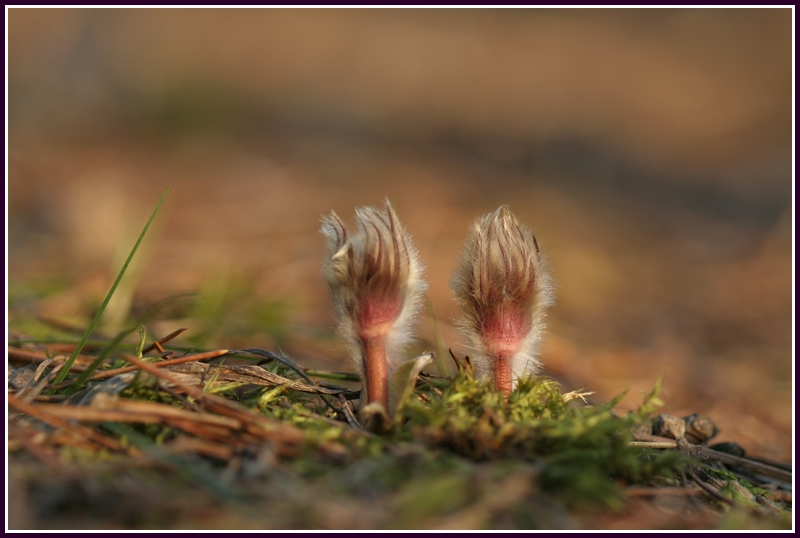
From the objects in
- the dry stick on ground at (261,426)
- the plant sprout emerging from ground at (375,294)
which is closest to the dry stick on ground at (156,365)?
the dry stick on ground at (261,426)

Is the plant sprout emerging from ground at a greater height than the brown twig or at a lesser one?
greater

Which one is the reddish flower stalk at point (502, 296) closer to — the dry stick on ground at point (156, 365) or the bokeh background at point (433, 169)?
the bokeh background at point (433, 169)

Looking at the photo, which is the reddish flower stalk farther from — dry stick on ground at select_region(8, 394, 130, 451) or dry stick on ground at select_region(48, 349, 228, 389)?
dry stick on ground at select_region(8, 394, 130, 451)

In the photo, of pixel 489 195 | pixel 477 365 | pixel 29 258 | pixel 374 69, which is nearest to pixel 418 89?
pixel 374 69

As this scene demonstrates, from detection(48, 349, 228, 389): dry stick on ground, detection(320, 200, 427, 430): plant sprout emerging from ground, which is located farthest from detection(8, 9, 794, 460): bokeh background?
detection(48, 349, 228, 389): dry stick on ground

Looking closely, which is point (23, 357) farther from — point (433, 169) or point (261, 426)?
point (433, 169)

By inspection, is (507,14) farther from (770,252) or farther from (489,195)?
(770,252)

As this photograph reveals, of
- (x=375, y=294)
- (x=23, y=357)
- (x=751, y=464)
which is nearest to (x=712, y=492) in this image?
(x=751, y=464)
